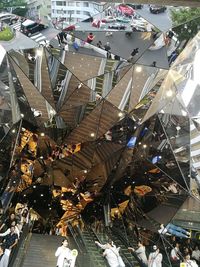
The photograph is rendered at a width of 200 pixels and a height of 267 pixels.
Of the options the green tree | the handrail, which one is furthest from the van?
the handrail

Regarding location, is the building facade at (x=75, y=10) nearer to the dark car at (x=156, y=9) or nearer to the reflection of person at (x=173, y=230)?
the dark car at (x=156, y=9)

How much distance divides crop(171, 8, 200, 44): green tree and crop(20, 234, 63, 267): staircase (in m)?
7.04

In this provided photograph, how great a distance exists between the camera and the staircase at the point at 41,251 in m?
13.1

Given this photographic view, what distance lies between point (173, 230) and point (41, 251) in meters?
3.76

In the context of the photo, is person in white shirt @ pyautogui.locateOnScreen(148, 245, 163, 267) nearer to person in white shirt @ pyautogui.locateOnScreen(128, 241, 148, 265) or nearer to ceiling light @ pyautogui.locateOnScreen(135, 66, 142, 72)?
person in white shirt @ pyautogui.locateOnScreen(128, 241, 148, 265)

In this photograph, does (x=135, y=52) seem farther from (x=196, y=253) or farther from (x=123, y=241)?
(x=196, y=253)

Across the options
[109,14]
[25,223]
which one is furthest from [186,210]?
[109,14]

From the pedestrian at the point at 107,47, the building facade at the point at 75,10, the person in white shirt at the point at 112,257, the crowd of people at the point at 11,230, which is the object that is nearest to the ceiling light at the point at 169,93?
the pedestrian at the point at 107,47

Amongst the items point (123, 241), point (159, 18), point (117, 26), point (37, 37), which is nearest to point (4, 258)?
point (123, 241)

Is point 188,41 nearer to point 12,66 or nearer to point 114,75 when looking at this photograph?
point 114,75

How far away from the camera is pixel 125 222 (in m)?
15.7

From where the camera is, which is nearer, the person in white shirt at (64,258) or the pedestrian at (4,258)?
the person in white shirt at (64,258)

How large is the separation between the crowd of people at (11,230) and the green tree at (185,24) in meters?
6.93

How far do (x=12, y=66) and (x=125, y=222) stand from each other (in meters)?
5.88
